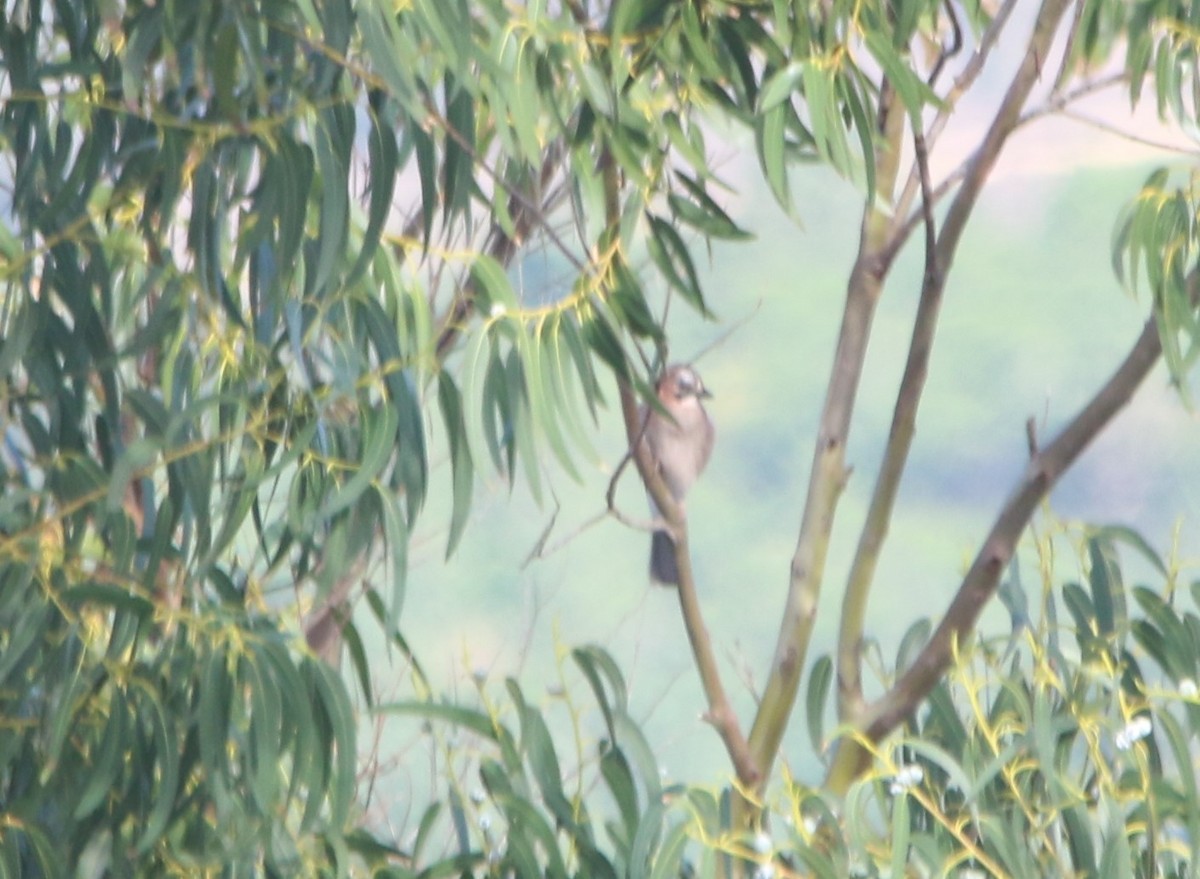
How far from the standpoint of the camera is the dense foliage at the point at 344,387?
45.4 inches

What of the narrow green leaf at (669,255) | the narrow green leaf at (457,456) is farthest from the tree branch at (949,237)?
the narrow green leaf at (457,456)

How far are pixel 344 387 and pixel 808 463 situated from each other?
127cm

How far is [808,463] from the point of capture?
7.72ft

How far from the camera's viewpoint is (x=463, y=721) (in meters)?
1.30

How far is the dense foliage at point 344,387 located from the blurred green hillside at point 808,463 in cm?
81

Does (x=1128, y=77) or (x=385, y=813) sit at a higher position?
(x=1128, y=77)

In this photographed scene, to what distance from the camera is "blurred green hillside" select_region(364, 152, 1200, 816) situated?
2256mm

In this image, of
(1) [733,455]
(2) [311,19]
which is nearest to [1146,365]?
(2) [311,19]

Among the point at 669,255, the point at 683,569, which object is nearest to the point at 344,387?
the point at 669,255

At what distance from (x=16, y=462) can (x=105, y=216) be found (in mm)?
229

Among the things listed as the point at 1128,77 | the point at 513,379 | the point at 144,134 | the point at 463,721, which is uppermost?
the point at 1128,77

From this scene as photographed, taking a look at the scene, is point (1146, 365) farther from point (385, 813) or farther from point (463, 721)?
point (385, 813)

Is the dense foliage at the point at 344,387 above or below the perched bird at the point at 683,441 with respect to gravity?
below

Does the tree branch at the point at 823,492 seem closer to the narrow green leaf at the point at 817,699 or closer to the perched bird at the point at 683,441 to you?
the narrow green leaf at the point at 817,699
